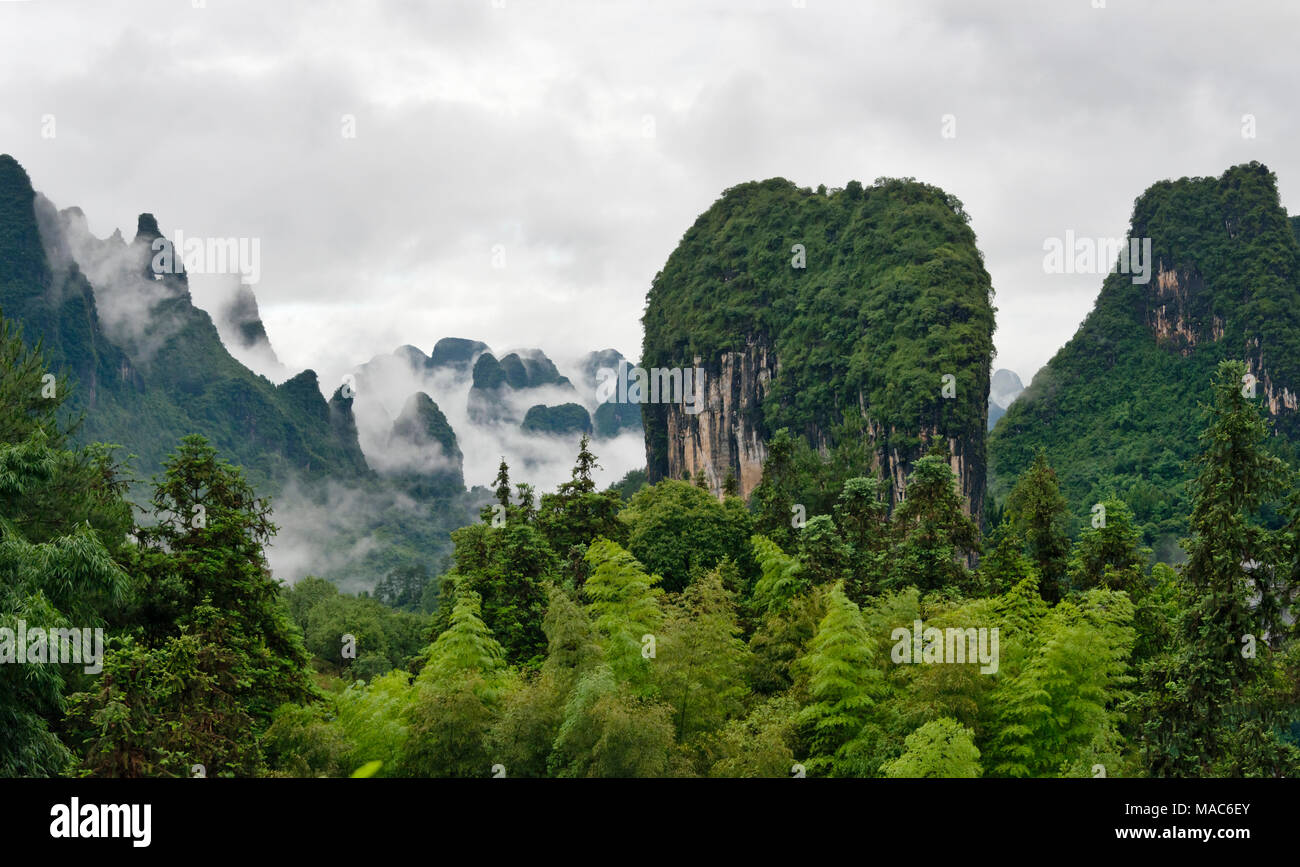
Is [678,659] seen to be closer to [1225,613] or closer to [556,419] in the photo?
[1225,613]

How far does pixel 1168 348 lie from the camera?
9425cm

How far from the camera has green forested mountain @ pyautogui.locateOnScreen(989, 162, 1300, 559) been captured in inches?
3305

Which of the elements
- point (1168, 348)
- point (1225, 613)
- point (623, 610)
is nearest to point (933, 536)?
point (623, 610)

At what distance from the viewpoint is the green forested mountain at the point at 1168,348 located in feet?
275

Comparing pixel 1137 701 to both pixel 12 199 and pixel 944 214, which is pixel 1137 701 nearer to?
pixel 944 214

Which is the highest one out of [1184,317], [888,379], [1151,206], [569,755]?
[1151,206]

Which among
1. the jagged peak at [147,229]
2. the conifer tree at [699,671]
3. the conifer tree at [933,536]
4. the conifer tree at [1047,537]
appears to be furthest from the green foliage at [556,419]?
the conifer tree at [699,671]

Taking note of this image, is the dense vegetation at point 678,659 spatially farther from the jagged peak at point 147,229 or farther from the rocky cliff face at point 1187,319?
the jagged peak at point 147,229

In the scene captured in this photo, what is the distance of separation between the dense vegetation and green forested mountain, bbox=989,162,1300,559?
5850 centimetres

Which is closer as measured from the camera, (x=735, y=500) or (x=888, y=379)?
(x=735, y=500)

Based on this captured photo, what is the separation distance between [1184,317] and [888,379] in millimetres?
43379
